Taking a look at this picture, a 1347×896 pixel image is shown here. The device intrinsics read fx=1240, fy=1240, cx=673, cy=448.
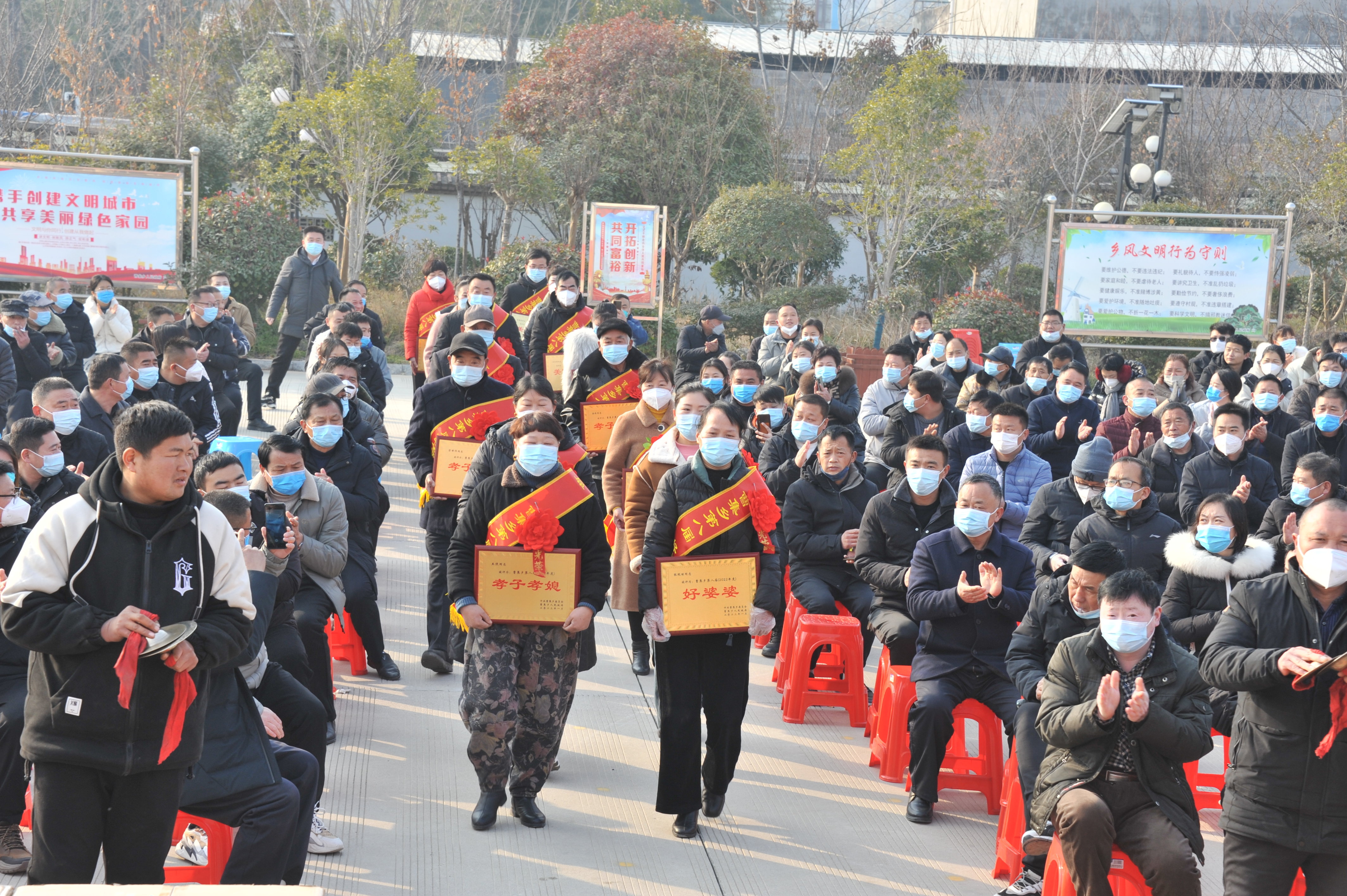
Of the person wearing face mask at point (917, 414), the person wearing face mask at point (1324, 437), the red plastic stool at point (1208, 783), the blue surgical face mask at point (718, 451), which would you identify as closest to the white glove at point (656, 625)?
the blue surgical face mask at point (718, 451)

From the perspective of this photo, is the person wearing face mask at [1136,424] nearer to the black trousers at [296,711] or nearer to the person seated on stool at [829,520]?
the person seated on stool at [829,520]

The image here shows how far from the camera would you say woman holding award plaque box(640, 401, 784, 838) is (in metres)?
5.34

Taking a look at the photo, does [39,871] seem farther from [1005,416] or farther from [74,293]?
[74,293]

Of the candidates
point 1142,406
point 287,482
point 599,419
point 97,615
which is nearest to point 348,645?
point 287,482

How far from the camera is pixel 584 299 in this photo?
15.4 metres

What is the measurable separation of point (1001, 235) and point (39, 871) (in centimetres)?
1983

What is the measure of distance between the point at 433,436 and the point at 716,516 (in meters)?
2.60

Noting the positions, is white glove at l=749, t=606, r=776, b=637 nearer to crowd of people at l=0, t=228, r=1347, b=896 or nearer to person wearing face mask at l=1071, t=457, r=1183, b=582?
crowd of people at l=0, t=228, r=1347, b=896

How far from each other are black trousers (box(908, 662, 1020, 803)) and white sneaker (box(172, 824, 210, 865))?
3.04m

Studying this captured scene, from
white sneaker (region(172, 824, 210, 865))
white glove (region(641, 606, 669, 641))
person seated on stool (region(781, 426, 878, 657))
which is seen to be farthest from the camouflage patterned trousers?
person seated on stool (region(781, 426, 878, 657))

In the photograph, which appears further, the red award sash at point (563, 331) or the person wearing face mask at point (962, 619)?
the red award sash at point (563, 331)

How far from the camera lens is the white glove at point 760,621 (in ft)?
17.4

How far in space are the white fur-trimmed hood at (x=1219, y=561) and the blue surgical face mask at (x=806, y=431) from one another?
2.46 meters

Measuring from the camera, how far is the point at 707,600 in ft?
17.5
